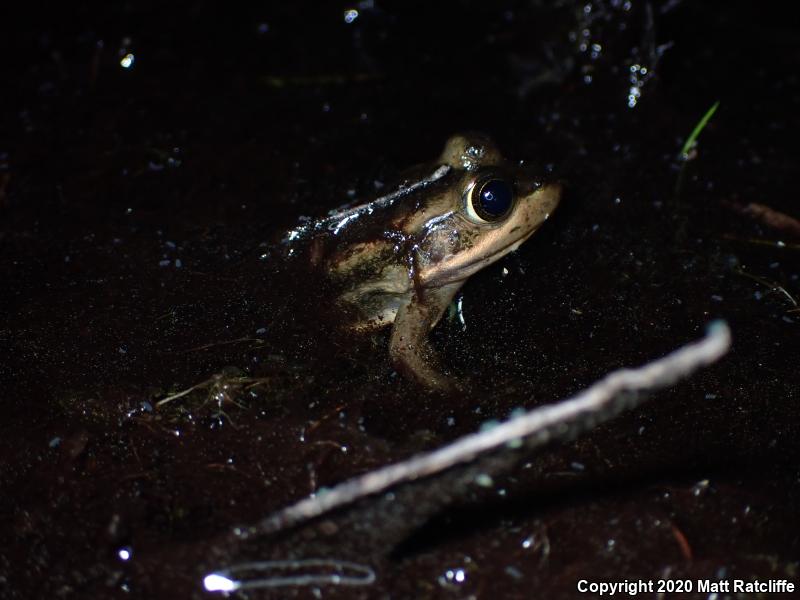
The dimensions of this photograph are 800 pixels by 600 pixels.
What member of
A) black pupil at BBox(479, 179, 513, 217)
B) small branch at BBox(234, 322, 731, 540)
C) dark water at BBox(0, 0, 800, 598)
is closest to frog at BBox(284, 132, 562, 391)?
black pupil at BBox(479, 179, 513, 217)

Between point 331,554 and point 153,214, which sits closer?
point 331,554

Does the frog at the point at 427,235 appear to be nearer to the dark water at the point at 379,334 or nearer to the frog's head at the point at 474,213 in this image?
the frog's head at the point at 474,213

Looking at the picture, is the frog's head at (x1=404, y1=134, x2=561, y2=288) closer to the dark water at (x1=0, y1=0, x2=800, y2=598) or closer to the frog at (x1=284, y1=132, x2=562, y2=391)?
the frog at (x1=284, y1=132, x2=562, y2=391)

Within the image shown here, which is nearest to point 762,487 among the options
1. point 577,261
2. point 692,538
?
point 692,538

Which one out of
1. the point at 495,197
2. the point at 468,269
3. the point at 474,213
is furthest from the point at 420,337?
the point at 495,197

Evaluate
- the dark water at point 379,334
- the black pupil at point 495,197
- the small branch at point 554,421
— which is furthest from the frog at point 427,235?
the small branch at point 554,421

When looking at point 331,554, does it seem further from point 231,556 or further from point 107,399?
point 107,399

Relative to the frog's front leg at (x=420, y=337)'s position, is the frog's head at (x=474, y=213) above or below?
above

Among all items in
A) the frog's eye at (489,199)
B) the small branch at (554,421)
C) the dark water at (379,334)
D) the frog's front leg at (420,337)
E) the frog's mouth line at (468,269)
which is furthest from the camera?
the frog's mouth line at (468,269)

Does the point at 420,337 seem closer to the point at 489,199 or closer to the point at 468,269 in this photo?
the point at 468,269
